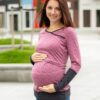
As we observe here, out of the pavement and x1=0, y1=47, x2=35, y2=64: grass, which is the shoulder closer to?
the pavement

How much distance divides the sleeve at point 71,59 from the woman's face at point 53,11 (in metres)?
0.16

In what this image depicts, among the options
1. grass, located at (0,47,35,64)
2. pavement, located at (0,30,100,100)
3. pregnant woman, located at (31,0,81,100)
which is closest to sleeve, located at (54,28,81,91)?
pregnant woman, located at (31,0,81,100)

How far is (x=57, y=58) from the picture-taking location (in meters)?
3.70

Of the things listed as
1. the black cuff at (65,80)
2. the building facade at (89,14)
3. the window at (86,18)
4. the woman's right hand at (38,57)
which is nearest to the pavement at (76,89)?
the woman's right hand at (38,57)

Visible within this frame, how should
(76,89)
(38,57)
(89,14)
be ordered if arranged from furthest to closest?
(89,14) < (76,89) < (38,57)

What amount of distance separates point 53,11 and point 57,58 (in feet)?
1.27

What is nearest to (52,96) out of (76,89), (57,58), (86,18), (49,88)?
(49,88)

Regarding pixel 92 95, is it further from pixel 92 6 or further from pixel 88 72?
pixel 92 6

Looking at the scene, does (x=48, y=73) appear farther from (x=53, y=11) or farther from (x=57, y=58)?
(x=53, y=11)

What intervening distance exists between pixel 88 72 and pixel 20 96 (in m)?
4.13

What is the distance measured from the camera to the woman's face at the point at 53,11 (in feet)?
12.3

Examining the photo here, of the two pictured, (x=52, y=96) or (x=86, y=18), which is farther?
(x=86, y=18)

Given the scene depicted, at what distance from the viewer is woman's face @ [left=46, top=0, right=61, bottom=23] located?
375cm

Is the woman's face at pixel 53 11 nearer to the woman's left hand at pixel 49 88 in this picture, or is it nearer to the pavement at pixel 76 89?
the woman's left hand at pixel 49 88
